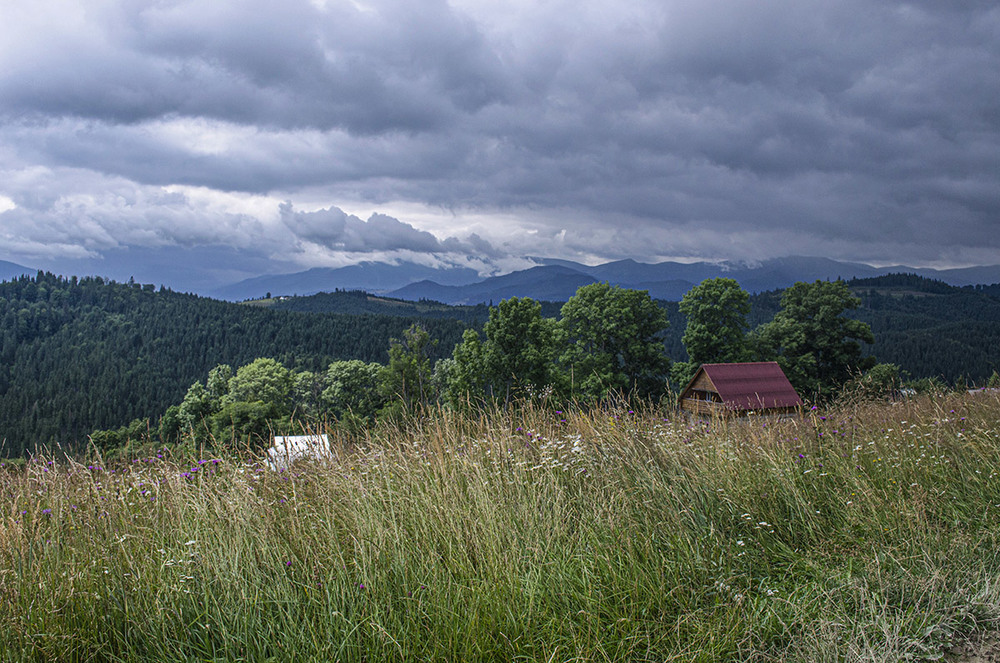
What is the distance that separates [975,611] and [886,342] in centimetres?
18124

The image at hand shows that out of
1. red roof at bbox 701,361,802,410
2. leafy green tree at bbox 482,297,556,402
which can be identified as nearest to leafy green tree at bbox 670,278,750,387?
red roof at bbox 701,361,802,410

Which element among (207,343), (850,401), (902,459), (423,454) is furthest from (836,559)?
(207,343)

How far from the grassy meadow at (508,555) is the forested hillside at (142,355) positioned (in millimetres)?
126722

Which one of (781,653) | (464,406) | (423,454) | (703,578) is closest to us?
(781,653)

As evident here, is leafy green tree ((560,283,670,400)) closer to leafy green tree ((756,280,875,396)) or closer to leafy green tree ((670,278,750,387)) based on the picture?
leafy green tree ((670,278,750,387))

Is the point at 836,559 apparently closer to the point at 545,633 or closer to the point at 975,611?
the point at 975,611

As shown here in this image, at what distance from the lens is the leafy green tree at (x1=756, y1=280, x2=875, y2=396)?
3488cm

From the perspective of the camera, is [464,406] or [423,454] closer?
[423,454]

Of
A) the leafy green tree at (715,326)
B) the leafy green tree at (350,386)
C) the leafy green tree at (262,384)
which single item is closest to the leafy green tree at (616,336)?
the leafy green tree at (715,326)

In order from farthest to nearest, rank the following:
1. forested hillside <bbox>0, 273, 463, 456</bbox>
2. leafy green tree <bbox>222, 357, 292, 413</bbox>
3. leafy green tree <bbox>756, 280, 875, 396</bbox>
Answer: forested hillside <bbox>0, 273, 463, 456</bbox> < leafy green tree <bbox>222, 357, 292, 413</bbox> < leafy green tree <bbox>756, 280, 875, 396</bbox>

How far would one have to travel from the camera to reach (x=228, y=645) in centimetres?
238

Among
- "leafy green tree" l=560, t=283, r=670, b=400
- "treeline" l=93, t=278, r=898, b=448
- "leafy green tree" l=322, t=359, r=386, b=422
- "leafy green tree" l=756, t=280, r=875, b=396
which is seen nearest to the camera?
"treeline" l=93, t=278, r=898, b=448

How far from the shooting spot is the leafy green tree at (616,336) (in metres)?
33.1

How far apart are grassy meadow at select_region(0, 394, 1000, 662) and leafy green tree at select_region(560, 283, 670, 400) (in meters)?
28.6
